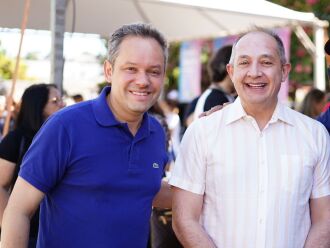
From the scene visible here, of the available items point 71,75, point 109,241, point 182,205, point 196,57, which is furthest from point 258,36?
point 71,75

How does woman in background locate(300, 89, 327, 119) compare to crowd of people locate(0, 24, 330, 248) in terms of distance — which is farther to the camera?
woman in background locate(300, 89, 327, 119)

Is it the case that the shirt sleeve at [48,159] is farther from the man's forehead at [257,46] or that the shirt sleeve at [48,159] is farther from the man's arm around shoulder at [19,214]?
the man's forehead at [257,46]

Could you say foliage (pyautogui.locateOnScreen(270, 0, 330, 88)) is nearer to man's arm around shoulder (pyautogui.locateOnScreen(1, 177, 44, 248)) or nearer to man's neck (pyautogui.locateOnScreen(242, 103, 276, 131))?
man's neck (pyautogui.locateOnScreen(242, 103, 276, 131))

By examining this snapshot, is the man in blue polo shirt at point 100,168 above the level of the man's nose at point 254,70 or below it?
below

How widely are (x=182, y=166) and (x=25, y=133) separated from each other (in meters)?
1.57

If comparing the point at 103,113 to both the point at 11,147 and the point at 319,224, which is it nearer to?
the point at 319,224

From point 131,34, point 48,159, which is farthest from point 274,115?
point 48,159

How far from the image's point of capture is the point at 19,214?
2.35m

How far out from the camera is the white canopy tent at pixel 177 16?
252 inches

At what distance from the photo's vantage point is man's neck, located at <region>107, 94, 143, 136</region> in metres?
2.62

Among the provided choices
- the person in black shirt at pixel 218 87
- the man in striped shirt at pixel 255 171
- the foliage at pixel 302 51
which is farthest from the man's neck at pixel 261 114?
the foliage at pixel 302 51

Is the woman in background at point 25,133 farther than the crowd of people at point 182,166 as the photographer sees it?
Yes

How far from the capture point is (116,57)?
8.52ft

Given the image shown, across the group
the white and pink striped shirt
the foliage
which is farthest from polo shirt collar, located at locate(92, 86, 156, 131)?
the foliage
